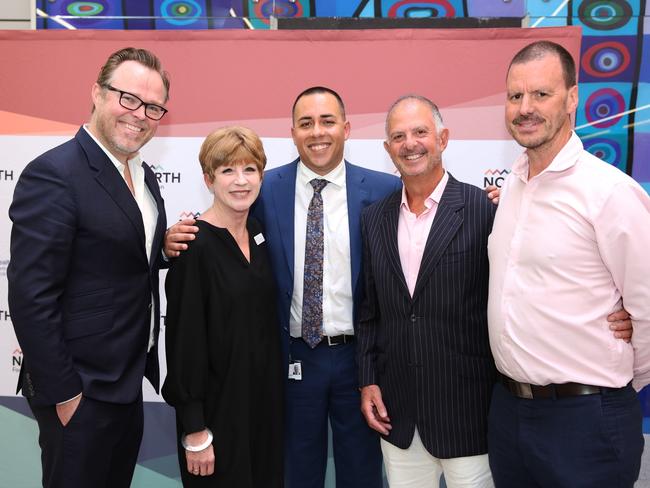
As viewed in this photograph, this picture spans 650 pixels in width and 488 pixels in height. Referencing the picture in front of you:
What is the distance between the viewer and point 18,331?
1.75 m

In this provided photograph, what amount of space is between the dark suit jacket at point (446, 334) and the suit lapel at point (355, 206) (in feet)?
0.93

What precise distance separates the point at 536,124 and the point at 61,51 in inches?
104

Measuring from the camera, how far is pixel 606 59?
3162 mm

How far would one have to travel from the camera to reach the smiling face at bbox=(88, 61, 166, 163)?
1.94 metres

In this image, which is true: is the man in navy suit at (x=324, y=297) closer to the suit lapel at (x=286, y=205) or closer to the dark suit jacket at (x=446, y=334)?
the suit lapel at (x=286, y=205)

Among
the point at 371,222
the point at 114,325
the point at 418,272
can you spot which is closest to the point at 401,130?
the point at 371,222

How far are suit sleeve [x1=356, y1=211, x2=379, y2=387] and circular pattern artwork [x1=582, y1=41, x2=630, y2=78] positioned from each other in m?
1.93

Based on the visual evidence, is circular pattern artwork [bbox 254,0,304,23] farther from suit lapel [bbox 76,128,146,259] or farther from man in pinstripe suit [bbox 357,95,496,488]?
suit lapel [bbox 76,128,146,259]

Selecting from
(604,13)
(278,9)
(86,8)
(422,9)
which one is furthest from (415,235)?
(86,8)

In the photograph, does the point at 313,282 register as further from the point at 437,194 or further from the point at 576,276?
the point at 576,276

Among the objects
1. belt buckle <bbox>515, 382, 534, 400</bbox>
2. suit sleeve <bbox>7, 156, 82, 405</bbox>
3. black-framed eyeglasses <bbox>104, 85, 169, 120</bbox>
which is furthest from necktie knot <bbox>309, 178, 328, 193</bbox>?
belt buckle <bbox>515, 382, 534, 400</bbox>

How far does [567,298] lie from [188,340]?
4.19 ft

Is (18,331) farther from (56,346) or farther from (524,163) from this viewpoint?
(524,163)

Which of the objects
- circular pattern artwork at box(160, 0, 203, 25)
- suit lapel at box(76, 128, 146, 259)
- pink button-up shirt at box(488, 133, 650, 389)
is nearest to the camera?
pink button-up shirt at box(488, 133, 650, 389)
